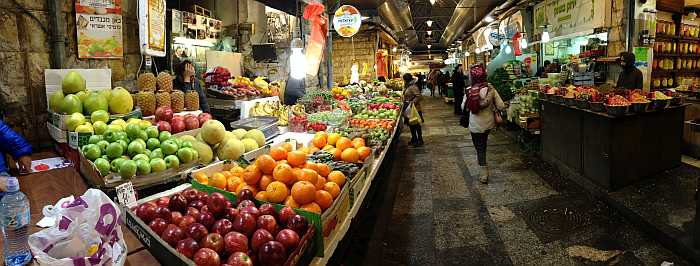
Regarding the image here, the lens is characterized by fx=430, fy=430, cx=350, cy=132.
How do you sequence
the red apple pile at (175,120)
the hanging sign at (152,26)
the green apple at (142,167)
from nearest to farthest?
the green apple at (142,167) → the red apple pile at (175,120) → the hanging sign at (152,26)

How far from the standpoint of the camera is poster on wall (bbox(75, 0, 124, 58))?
4.31m

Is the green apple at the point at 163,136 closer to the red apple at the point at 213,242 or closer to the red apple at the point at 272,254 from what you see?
the red apple at the point at 213,242

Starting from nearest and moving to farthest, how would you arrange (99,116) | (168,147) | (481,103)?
1. (168,147)
2. (99,116)
3. (481,103)

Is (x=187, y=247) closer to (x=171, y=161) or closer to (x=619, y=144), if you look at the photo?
(x=171, y=161)

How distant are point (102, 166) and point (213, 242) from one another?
1428 millimetres

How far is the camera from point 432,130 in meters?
13.6

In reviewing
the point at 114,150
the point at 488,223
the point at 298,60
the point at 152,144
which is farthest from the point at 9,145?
the point at 488,223

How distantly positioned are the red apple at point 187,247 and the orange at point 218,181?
1039 mm

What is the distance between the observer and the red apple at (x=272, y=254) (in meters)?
1.99

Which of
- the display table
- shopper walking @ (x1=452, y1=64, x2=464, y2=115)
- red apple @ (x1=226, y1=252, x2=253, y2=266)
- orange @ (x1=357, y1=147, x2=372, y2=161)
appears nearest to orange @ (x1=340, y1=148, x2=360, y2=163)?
orange @ (x1=357, y1=147, x2=372, y2=161)

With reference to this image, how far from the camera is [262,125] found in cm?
502

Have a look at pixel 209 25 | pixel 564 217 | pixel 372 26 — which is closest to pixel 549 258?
pixel 564 217

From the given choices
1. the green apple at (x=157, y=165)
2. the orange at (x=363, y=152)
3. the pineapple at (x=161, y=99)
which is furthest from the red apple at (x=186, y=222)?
the pineapple at (x=161, y=99)

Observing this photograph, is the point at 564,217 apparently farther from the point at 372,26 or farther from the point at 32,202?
the point at 372,26
